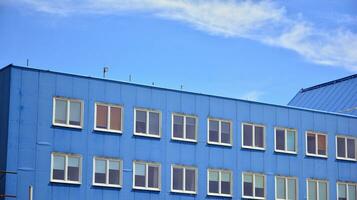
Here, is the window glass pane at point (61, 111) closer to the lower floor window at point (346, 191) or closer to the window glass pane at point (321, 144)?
the window glass pane at point (321, 144)

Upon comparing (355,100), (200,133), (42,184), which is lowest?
(42,184)

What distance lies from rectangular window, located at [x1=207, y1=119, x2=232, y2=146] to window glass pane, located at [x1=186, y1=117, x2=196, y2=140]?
1.08m

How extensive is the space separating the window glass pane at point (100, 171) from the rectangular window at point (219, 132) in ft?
24.3

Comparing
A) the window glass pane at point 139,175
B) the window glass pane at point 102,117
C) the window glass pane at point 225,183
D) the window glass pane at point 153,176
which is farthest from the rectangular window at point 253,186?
the window glass pane at point 102,117

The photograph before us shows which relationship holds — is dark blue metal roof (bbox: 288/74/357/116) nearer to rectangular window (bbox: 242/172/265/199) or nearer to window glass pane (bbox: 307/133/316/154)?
window glass pane (bbox: 307/133/316/154)

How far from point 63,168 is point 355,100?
27561 millimetres

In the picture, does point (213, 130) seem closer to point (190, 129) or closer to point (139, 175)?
point (190, 129)

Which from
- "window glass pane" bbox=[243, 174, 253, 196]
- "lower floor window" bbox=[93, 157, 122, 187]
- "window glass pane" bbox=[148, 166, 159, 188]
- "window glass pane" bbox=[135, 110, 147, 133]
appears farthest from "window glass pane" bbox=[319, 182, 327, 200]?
"lower floor window" bbox=[93, 157, 122, 187]

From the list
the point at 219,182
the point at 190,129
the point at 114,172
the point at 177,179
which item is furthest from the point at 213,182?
the point at 114,172

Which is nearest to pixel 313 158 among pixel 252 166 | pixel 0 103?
pixel 252 166

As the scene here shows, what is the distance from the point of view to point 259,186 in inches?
2029

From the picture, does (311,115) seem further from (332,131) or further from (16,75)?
(16,75)

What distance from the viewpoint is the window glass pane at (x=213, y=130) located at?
4997 cm

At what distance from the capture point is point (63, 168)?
1741 inches
